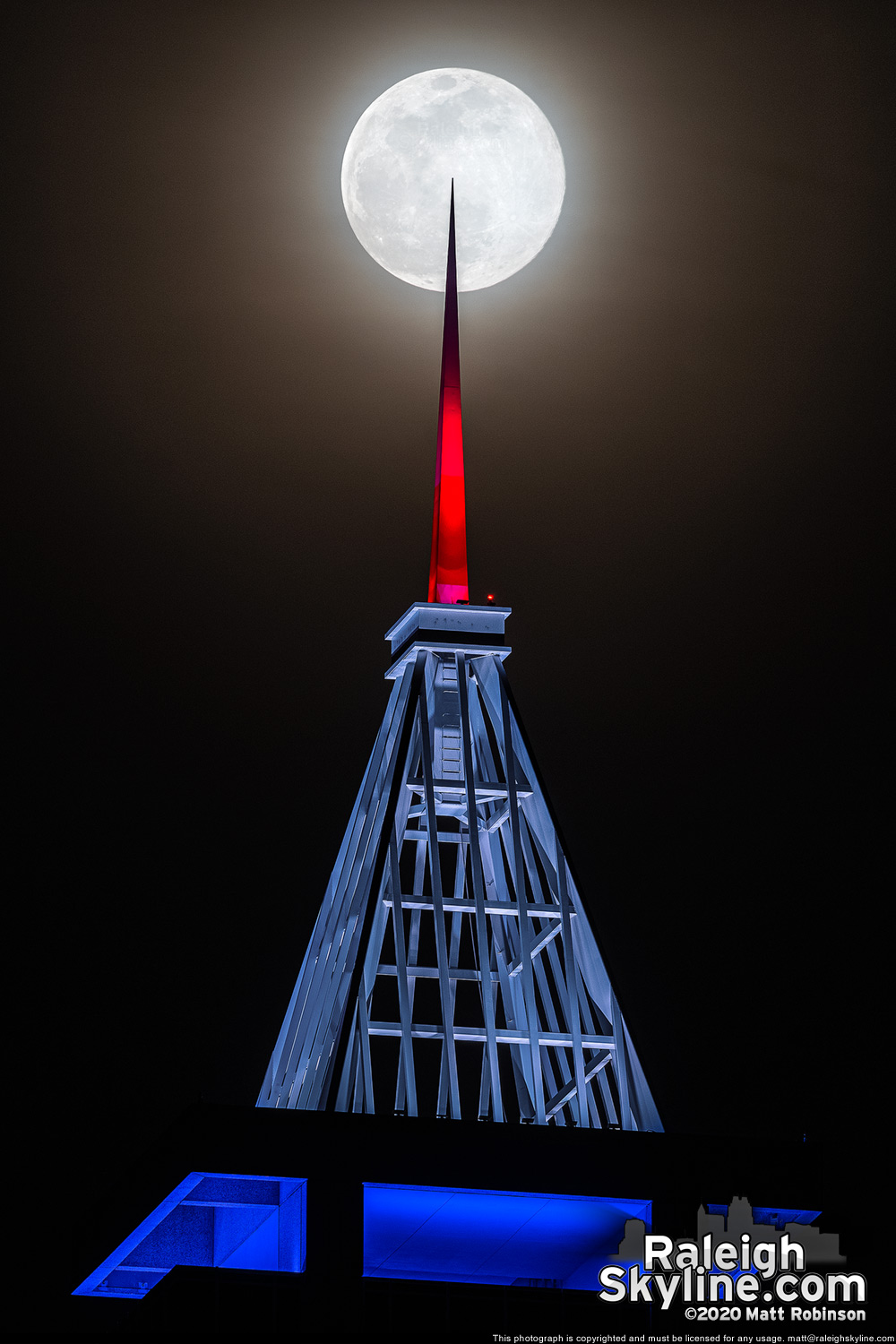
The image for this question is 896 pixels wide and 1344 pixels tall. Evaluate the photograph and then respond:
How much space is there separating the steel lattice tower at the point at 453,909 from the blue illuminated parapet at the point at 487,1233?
2.15m

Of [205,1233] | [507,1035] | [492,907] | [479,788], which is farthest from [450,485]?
[205,1233]

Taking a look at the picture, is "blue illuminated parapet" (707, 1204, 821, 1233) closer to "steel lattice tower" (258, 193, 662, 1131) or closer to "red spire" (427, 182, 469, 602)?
"steel lattice tower" (258, 193, 662, 1131)

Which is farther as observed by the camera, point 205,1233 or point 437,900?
point 437,900

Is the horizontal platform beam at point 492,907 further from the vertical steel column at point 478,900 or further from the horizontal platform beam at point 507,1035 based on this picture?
the horizontal platform beam at point 507,1035

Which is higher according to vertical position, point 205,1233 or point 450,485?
point 450,485

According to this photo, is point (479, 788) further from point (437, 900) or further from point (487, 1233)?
point (487, 1233)

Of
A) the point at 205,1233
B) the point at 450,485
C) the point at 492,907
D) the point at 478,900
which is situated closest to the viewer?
the point at 205,1233

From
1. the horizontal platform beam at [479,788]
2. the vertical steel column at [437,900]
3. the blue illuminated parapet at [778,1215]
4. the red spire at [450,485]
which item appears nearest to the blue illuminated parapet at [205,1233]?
the vertical steel column at [437,900]

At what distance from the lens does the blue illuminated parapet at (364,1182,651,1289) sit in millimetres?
28938

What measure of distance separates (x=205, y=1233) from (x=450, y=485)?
654 inches

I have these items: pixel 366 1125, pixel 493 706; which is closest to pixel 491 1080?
pixel 366 1125

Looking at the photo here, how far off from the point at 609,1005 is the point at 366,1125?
752cm

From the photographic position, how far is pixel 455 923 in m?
35.8

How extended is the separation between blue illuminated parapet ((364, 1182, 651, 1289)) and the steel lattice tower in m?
2.15
